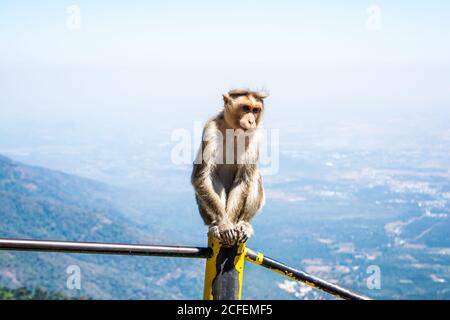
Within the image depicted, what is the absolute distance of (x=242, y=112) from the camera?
712 cm

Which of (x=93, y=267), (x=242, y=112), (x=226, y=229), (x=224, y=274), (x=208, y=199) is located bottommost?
(x=224, y=274)

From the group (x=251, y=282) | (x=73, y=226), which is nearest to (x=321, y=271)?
(x=251, y=282)

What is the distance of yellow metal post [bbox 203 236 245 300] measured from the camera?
4094 millimetres

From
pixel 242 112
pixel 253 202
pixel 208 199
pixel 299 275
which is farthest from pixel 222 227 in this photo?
pixel 242 112

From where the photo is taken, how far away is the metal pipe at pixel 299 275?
4219mm

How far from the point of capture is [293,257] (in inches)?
7648

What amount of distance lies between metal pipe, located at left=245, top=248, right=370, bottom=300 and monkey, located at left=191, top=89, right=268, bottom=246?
7.54 feet

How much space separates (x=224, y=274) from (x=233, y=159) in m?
3.10

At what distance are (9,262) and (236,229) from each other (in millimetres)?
144401

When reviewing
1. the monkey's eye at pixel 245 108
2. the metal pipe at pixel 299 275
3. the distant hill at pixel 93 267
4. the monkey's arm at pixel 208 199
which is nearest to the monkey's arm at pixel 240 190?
the monkey's arm at pixel 208 199

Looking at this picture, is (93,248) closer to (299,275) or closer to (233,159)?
(299,275)

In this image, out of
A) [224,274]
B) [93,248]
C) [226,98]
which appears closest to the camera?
[93,248]
